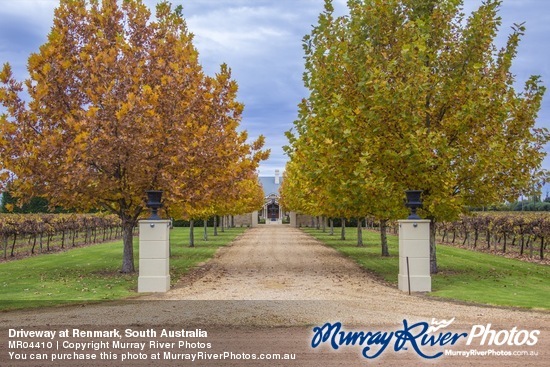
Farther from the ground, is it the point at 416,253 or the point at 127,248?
the point at 416,253

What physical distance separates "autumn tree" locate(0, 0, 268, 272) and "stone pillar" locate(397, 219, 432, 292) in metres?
6.69

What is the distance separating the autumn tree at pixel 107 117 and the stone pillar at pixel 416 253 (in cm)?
669

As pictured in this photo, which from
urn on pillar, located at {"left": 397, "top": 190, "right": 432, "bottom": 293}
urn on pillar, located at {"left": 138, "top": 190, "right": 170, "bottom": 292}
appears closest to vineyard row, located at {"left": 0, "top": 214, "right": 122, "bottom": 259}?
urn on pillar, located at {"left": 138, "top": 190, "right": 170, "bottom": 292}

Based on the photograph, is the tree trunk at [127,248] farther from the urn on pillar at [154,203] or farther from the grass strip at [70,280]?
the urn on pillar at [154,203]

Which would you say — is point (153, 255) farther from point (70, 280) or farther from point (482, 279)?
point (482, 279)

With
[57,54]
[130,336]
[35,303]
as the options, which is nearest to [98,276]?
[35,303]

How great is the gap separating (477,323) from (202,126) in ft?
36.2

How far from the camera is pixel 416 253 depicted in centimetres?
1584

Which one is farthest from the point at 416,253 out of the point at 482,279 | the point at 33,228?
the point at 33,228

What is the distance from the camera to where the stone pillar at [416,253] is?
15.7m

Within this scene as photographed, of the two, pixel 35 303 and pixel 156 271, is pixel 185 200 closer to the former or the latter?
pixel 156 271

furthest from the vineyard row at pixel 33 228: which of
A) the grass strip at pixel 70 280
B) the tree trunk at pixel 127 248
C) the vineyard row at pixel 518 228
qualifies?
→ the vineyard row at pixel 518 228

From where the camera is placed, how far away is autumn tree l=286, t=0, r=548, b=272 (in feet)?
56.5

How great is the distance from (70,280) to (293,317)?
947cm
